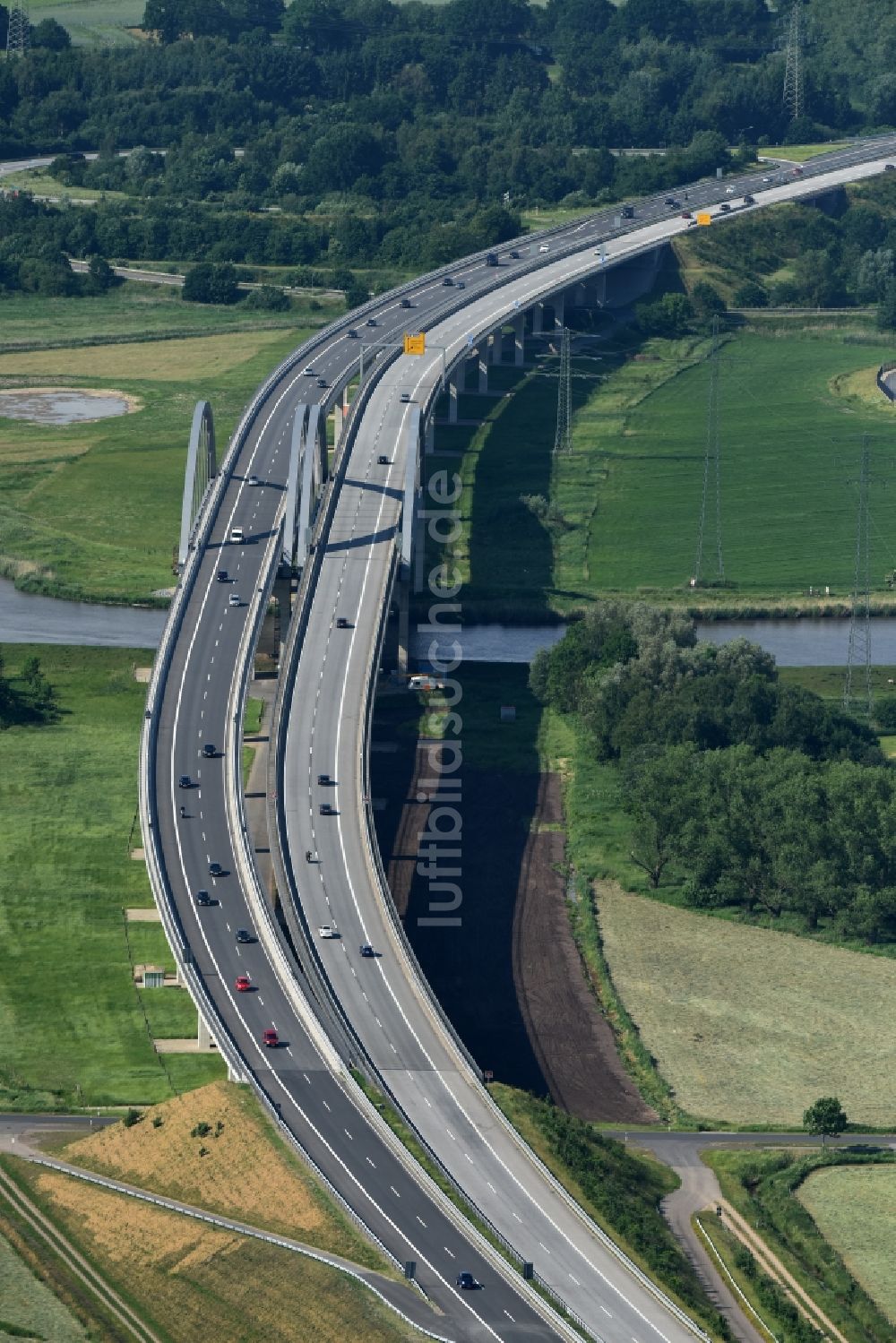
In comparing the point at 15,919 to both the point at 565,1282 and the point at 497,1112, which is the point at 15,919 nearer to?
the point at 497,1112

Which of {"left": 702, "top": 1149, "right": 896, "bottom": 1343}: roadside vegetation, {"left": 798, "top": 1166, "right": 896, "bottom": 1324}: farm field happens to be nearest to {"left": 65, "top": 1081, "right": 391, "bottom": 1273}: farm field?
{"left": 702, "top": 1149, "right": 896, "bottom": 1343}: roadside vegetation

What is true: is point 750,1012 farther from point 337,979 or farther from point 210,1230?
point 210,1230

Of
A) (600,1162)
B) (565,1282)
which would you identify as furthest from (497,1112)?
(565,1282)

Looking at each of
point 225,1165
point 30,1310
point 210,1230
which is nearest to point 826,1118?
point 225,1165

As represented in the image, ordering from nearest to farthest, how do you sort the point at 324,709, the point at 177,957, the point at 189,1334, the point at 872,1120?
1. the point at 189,1334
2. the point at 872,1120
3. the point at 177,957
4. the point at 324,709

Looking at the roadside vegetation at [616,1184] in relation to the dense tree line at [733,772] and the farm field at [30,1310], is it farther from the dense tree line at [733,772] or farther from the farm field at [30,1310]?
the dense tree line at [733,772]
